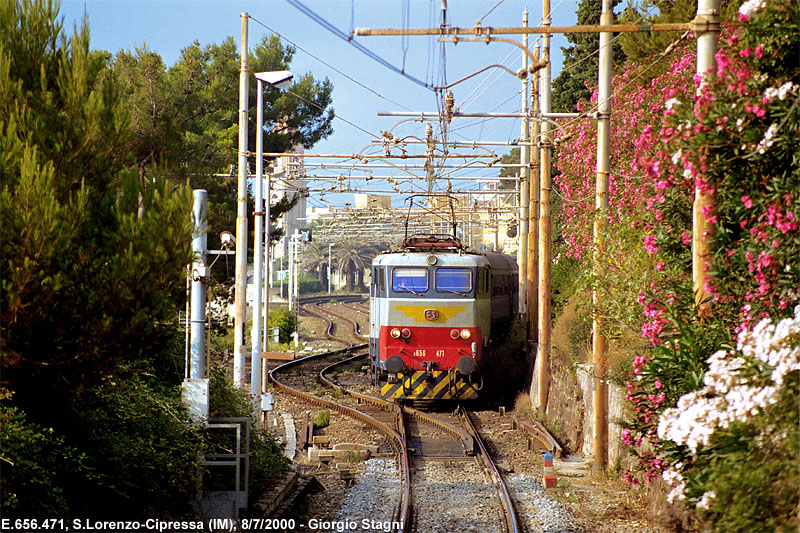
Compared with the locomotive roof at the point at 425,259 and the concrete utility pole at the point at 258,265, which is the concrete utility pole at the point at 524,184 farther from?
the concrete utility pole at the point at 258,265

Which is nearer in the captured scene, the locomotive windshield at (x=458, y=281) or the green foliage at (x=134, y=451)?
the green foliage at (x=134, y=451)

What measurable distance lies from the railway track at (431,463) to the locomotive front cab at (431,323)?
0.73 meters

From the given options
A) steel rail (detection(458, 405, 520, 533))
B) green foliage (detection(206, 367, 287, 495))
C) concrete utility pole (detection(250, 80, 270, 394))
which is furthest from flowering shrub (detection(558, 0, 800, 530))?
concrete utility pole (detection(250, 80, 270, 394))

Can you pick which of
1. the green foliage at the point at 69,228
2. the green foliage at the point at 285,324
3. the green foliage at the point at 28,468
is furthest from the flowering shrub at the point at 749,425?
the green foliage at the point at 285,324

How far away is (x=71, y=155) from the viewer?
24.8ft

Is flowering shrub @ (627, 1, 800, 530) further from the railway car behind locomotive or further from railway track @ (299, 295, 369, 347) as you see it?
railway track @ (299, 295, 369, 347)

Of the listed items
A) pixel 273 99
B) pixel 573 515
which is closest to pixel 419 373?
pixel 573 515

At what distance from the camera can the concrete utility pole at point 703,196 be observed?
26.1 ft

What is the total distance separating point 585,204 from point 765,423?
12102mm

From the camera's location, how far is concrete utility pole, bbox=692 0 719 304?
7941mm

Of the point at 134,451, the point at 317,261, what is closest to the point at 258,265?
the point at 134,451

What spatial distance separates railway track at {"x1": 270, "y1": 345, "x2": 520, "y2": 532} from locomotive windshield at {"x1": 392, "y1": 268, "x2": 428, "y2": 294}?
8.72 ft

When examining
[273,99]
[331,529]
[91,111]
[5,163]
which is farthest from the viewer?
[273,99]

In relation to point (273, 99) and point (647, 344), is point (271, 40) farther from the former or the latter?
point (647, 344)
